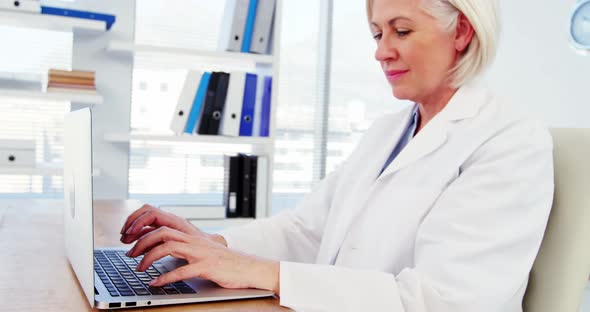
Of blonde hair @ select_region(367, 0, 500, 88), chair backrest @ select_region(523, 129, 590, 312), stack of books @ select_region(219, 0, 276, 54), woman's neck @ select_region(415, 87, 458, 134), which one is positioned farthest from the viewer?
stack of books @ select_region(219, 0, 276, 54)

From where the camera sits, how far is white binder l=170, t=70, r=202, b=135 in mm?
2582

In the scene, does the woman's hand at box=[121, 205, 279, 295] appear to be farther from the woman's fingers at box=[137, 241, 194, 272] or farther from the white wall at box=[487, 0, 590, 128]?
the white wall at box=[487, 0, 590, 128]

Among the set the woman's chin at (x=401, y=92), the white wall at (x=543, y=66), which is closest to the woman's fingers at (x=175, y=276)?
the woman's chin at (x=401, y=92)

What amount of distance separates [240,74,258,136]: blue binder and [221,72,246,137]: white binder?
0.08 feet

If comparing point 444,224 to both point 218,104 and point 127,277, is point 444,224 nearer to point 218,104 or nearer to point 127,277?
point 127,277

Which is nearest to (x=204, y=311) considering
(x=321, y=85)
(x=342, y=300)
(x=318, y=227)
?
(x=342, y=300)

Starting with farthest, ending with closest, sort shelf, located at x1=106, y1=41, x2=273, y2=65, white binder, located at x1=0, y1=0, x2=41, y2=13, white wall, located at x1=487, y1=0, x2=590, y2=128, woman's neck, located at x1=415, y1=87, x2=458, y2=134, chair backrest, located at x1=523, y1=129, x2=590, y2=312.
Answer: white wall, located at x1=487, y1=0, x2=590, y2=128 < shelf, located at x1=106, y1=41, x2=273, y2=65 < white binder, located at x1=0, y1=0, x2=41, y2=13 < woman's neck, located at x1=415, y1=87, x2=458, y2=134 < chair backrest, located at x1=523, y1=129, x2=590, y2=312

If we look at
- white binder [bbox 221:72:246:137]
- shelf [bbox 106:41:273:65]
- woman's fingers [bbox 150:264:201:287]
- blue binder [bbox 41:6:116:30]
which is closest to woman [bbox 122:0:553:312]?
woman's fingers [bbox 150:264:201:287]

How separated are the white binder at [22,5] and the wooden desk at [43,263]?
0.93 metres

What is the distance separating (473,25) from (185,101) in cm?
167

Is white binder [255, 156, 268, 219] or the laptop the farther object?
white binder [255, 156, 268, 219]

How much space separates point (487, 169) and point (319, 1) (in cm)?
→ 287

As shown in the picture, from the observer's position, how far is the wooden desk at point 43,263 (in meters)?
0.82

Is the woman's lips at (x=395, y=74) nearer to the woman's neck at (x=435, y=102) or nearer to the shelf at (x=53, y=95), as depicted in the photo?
the woman's neck at (x=435, y=102)
